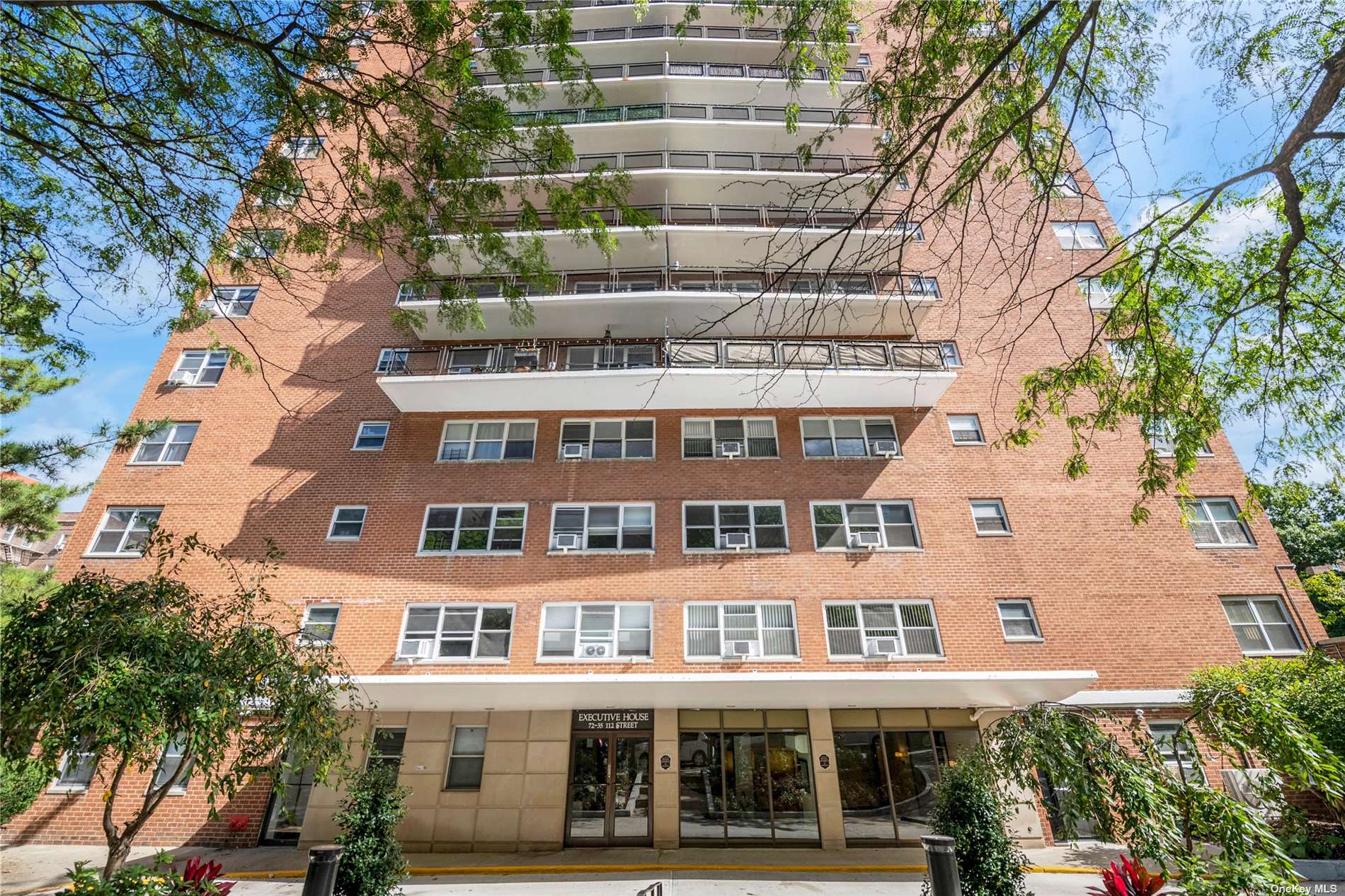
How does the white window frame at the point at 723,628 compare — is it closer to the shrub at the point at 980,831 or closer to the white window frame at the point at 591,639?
the white window frame at the point at 591,639

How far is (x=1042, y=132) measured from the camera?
6.28 metres

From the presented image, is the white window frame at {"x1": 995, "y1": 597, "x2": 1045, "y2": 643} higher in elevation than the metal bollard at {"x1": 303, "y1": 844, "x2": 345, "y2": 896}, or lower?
higher

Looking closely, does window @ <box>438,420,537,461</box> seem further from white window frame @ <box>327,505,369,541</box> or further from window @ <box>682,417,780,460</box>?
window @ <box>682,417,780,460</box>

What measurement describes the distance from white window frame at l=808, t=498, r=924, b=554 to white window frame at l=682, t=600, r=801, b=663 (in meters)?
1.94

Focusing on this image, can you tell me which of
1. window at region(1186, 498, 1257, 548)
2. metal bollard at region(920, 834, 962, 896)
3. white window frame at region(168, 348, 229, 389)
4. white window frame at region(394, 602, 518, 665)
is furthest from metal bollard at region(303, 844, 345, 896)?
window at region(1186, 498, 1257, 548)

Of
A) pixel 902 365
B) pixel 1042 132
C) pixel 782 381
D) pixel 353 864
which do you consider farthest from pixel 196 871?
pixel 902 365

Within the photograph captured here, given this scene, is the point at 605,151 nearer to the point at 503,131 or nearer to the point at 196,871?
the point at 503,131

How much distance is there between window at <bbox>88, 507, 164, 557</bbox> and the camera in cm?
1584

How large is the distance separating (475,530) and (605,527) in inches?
140

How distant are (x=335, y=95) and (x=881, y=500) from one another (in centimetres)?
1476

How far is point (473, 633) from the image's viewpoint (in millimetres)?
14727

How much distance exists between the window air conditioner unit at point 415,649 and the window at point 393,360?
24.8ft

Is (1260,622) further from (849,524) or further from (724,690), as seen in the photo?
(724,690)

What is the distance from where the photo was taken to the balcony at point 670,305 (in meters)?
17.3
